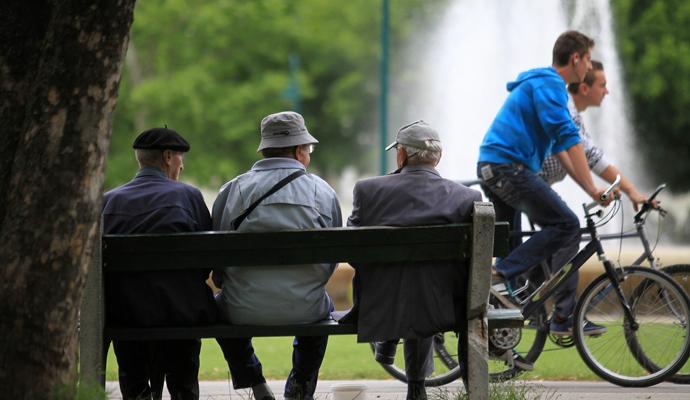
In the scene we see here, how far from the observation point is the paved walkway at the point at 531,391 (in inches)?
284

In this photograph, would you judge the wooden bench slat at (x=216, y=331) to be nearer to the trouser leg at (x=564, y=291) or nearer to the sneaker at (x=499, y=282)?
the sneaker at (x=499, y=282)

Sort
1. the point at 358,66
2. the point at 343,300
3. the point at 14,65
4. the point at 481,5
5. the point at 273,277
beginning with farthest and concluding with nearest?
the point at 358,66 → the point at 481,5 → the point at 343,300 → the point at 273,277 → the point at 14,65

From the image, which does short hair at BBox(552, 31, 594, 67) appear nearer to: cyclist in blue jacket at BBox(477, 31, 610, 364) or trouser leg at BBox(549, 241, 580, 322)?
cyclist in blue jacket at BBox(477, 31, 610, 364)

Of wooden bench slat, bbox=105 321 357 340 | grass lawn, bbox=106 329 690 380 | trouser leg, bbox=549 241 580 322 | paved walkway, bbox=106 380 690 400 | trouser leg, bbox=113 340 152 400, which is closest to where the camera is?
wooden bench slat, bbox=105 321 357 340

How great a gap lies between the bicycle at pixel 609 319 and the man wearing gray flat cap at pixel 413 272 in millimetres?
1502

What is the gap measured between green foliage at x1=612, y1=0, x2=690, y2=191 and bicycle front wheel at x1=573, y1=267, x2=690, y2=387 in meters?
27.8

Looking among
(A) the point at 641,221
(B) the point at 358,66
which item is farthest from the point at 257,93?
(A) the point at 641,221

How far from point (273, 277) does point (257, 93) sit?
3458 cm

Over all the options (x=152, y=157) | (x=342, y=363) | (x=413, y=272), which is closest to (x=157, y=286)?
(x=152, y=157)

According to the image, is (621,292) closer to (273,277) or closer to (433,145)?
(433,145)

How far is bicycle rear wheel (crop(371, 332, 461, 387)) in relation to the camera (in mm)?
7893

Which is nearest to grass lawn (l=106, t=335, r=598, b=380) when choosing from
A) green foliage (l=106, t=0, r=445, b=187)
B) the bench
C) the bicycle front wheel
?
the bicycle front wheel

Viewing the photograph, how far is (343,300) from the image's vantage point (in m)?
13.9

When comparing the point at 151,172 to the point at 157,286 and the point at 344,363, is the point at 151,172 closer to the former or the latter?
the point at 157,286
